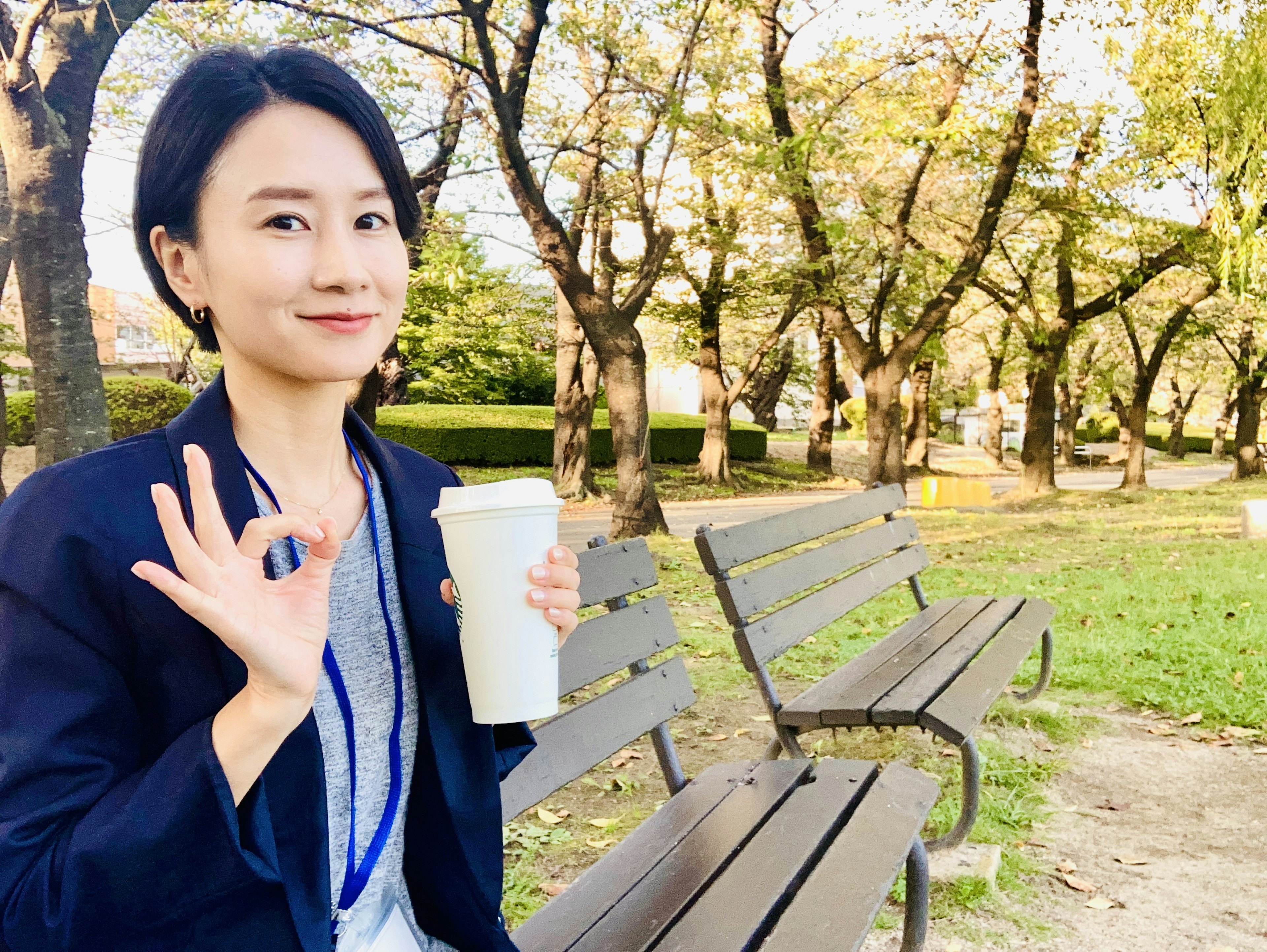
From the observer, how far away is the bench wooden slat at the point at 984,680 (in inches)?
120

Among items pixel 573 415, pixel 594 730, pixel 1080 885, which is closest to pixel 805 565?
pixel 1080 885

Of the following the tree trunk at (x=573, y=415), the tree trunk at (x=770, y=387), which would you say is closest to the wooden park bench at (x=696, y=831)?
the tree trunk at (x=573, y=415)

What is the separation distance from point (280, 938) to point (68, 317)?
4.41m

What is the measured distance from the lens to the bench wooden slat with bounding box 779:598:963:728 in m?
3.25

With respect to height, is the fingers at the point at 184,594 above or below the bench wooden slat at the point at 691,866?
above

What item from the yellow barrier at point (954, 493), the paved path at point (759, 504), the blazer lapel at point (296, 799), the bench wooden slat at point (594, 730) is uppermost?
the blazer lapel at point (296, 799)

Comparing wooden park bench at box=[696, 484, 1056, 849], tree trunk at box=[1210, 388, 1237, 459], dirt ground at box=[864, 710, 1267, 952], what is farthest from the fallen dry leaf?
tree trunk at box=[1210, 388, 1237, 459]

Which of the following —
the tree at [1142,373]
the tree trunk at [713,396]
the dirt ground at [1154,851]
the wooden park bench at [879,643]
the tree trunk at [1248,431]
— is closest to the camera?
the dirt ground at [1154,851]

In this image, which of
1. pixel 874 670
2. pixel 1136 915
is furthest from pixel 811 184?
pixel 1136 915

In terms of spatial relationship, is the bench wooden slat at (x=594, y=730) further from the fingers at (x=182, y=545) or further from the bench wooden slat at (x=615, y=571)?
the fingers at (x=182, y=545)

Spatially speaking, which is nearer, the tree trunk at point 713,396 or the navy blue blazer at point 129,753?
the navy blue blazer at point 129,753

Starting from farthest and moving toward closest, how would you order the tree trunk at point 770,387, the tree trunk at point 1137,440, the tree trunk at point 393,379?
the tree trunk at point 770,387 < the tree trunk at point 1137,440 < the tree trunk at point 393,379

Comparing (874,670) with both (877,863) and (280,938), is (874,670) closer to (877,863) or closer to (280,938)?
(877,863)

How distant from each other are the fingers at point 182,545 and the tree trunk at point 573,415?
580 inches
